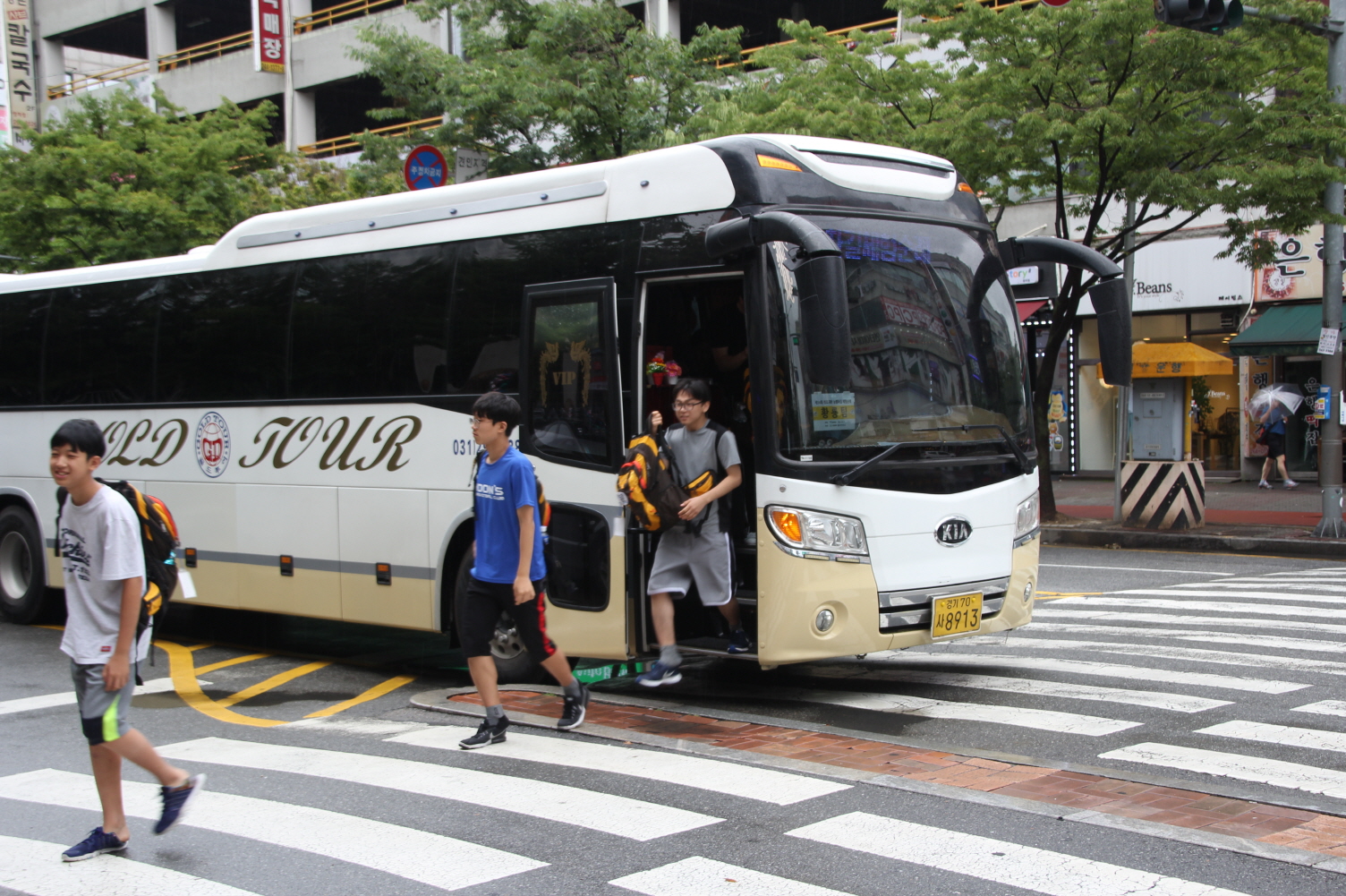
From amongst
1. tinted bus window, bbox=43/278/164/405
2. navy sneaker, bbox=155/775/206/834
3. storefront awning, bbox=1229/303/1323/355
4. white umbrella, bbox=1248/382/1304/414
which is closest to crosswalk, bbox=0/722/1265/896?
navy sneaker, bbox=155/775/206/834

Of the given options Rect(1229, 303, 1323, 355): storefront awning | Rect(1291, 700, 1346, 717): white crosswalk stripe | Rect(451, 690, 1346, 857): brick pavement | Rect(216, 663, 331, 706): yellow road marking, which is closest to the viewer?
Rect(451, 690, 1346, 857): brick pavement

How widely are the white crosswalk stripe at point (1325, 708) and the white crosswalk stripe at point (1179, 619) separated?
2780mm

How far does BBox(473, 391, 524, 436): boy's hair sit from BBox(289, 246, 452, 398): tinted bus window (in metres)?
2.23

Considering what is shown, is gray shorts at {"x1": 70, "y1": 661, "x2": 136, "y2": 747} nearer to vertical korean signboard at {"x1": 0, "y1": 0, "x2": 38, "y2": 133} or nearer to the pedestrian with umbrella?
the pedestrian with umbrella

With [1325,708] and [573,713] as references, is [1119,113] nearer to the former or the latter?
[1325,708]

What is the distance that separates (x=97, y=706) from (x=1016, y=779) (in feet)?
13.0

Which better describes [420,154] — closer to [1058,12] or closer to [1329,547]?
[1058,12]

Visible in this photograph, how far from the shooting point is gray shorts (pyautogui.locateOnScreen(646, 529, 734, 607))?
746 cm

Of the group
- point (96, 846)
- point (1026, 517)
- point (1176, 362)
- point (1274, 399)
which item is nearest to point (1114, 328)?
point (1026, 517)

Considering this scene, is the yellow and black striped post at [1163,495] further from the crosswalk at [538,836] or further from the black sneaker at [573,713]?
the crosswalk at [538,836]

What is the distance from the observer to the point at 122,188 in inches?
871

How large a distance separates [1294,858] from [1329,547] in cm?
1310

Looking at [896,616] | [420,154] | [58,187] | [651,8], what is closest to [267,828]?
[896,616]

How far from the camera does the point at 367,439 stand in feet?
30.2
